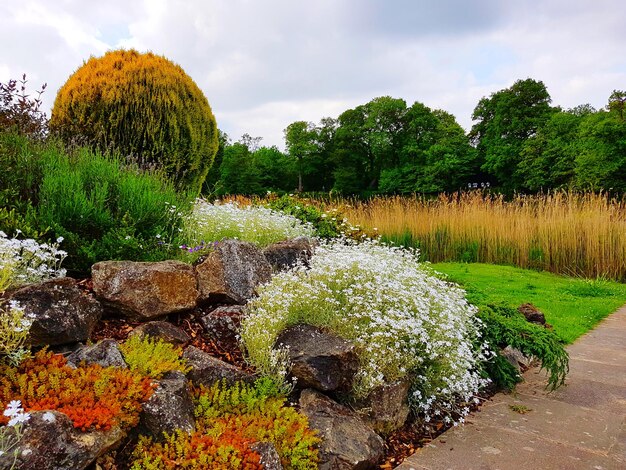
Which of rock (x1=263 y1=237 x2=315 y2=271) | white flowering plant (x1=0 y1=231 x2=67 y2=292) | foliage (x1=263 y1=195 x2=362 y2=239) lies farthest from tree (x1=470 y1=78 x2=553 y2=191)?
white flowering plant (x1=0 y1=231 x2=67 y2=292)

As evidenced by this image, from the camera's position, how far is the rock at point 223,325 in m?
3.48

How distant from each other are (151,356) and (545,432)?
8.06ft

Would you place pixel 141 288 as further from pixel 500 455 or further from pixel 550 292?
pixel 550 292

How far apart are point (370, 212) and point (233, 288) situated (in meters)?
9.43

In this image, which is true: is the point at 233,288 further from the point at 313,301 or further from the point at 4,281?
the point at 4,281

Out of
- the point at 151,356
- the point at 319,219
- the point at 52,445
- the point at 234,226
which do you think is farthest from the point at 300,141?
the point at 52,445

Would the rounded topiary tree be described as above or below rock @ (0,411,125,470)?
above

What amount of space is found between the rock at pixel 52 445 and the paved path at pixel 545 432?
1.59 meters

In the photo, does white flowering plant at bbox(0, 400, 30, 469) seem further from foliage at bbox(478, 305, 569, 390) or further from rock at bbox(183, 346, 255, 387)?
foliage at bbox(478, 305, 569, 390)

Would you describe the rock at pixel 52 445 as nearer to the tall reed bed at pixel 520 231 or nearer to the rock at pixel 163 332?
the rock at pixel 163 332

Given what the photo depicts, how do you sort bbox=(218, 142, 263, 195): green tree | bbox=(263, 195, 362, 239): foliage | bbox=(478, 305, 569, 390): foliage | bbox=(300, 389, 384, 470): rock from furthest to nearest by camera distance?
1. bbox=(218, 142, 263, 195): green tree
2. bbox=(263, 195, 362, 239): foliage
3. bbox=(478, 305, 569, 390): foliage
4. bbox=(300, 389, 384, 470): rock

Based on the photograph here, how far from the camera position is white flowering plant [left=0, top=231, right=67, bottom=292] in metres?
2.78

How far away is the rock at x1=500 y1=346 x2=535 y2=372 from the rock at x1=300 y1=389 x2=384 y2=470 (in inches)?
80.0

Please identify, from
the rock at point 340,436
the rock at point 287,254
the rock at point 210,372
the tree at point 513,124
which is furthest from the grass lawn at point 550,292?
the tree at point 513,124
